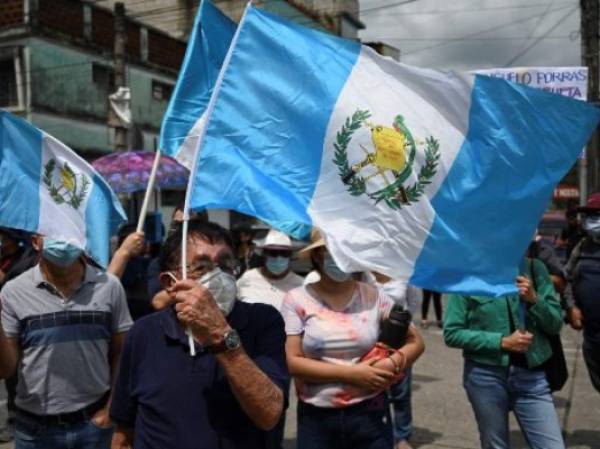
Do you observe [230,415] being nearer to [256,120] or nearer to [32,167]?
[256,120]

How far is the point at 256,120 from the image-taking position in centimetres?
272

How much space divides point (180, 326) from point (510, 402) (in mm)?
2197

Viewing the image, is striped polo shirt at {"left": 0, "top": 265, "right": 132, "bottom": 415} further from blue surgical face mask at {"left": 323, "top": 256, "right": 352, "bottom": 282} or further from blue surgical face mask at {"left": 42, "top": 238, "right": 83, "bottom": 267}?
blue surgical face mask at {"left": 323, "top": 256, "right": 352, "bottom": 282}

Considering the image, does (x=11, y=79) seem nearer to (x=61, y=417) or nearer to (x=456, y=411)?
(x=456, y=411)

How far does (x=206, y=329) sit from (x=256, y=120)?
1030 millimetres

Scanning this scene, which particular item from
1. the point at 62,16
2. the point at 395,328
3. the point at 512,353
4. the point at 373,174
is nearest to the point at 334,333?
the point at 395,328

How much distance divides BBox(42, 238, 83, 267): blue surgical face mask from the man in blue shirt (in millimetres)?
1153

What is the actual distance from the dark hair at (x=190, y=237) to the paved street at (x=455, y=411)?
3446 mm

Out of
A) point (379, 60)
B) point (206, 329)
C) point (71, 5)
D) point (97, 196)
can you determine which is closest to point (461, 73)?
point (379, 60)

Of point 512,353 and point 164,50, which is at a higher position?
point 164,50

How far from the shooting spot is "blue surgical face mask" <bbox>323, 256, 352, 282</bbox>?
3281 mm

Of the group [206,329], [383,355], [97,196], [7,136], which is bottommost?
[383,355]

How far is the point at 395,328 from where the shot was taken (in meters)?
3.16

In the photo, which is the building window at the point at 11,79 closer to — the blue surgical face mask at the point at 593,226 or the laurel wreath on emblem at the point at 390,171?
the blue surgical face mask at the point at 593,226
